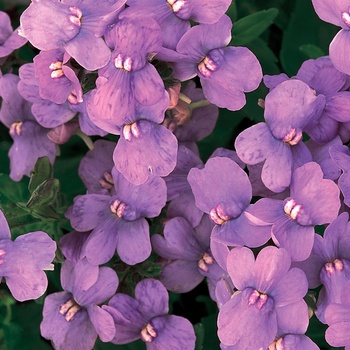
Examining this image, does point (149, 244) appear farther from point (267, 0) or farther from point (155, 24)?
point (267, 0)

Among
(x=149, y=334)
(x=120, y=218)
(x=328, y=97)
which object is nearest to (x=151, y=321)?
(x=149, y=334)

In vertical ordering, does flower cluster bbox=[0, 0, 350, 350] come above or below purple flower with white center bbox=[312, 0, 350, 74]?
below

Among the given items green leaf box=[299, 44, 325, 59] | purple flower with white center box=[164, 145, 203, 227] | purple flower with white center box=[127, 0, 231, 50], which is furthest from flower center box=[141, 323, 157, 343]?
green leaf box=[299, 44, 325, 59]

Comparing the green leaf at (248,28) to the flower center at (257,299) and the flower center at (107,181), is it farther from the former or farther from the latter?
the flower center at (257,299)

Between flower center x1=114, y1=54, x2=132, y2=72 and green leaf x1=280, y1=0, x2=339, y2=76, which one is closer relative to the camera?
flower center x1=114, y1=54, x2=132, y2=72

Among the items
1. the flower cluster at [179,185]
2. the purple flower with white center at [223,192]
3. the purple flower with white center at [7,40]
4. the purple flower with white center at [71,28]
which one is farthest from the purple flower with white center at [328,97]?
the purple flower with white center at [7,40]

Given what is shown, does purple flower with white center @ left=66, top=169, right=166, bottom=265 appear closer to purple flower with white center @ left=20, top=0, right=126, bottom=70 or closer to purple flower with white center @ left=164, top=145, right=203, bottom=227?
purple flower with white center @ left=164, top=145, right=203, bottom=227

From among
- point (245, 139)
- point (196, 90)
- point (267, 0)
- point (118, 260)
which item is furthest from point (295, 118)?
point (267, 0)
